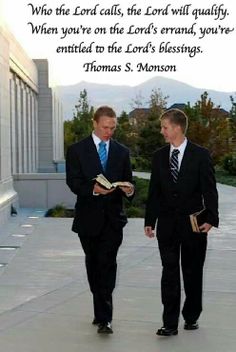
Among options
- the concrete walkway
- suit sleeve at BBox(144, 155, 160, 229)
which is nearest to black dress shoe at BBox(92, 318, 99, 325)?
the concrete walkway

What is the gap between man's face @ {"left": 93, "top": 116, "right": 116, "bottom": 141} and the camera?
5.96m

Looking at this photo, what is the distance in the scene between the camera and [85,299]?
289 inches

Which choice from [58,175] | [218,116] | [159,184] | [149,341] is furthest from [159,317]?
[218,116]

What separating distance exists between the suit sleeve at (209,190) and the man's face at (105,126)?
787 mm

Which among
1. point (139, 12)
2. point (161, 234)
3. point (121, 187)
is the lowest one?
point (161, 234)

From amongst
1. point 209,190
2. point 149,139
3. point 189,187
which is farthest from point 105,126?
point 149,139

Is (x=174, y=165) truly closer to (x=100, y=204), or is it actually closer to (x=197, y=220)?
(x=197, y=220)

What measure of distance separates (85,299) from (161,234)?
173 cm

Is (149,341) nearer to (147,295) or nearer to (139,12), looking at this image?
(147,295)

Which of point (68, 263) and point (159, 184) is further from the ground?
point (159, 184)

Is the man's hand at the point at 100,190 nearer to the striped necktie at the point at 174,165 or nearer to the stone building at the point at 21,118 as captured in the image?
the striped necktie at the point at 174,165

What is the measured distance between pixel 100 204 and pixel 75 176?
32 centimetres

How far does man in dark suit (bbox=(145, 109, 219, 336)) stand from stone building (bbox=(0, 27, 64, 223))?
8071 mm

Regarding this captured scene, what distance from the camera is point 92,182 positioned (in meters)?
5.93
